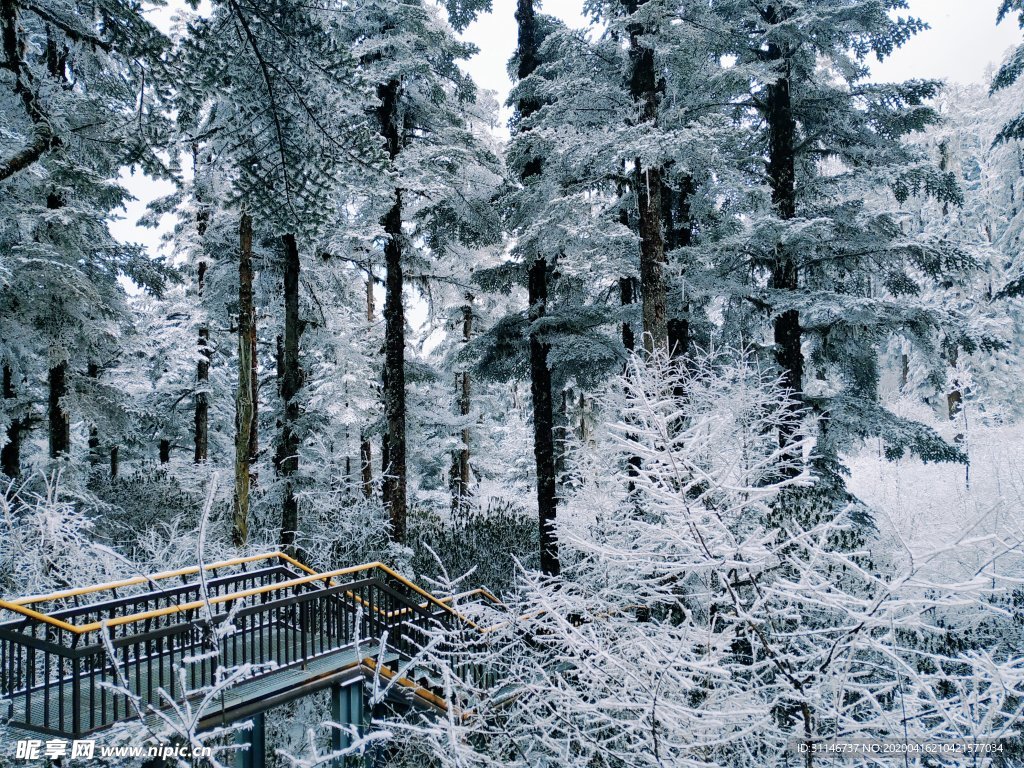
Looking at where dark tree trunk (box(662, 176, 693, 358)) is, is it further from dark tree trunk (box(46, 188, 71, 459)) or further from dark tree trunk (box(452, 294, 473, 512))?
dark tree trunk (box(46, 188, 71, 459))

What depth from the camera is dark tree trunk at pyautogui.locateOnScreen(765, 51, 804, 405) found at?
11.9m

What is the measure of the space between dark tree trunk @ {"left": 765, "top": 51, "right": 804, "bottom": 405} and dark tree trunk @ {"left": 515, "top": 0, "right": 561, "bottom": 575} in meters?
5.26

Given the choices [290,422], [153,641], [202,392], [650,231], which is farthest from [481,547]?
[202,392]

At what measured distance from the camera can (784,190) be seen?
12.2m

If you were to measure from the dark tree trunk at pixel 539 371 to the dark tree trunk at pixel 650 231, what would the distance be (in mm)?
3727

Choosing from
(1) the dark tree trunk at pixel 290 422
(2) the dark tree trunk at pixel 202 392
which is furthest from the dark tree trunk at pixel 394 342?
(2) the dark tree trunk at pixel 202 392

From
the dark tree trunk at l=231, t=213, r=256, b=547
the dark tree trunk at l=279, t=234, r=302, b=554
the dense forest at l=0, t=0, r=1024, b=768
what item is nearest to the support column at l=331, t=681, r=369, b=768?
the dense forest at l=0, t=0, r=1024, b=768

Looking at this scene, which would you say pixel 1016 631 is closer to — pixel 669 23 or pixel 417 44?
pixel 669 23

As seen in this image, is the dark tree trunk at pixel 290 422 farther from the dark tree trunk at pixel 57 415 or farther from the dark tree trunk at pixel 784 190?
the dark tree trunk at pixel 784 190

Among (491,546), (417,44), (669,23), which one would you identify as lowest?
(491,546)

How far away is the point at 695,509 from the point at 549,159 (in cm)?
1104

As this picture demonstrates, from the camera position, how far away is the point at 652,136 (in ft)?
29.4

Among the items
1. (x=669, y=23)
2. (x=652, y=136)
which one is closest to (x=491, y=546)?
(x=652, y=136)

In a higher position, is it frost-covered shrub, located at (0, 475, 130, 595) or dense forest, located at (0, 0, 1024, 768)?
dense forest, located at (0, 0, 1024, 768)
